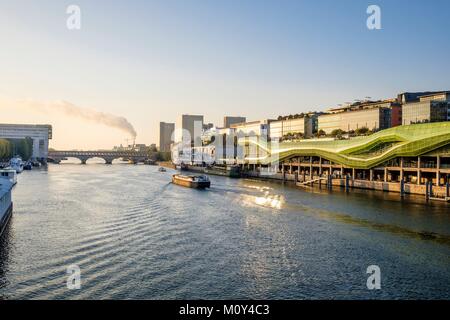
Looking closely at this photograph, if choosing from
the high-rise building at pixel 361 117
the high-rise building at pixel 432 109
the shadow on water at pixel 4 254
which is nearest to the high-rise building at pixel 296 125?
the high-rise building at pixel 361 117

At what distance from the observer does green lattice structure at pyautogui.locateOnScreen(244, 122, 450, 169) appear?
171 ft

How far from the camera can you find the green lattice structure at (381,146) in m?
52.0

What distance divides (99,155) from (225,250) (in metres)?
148

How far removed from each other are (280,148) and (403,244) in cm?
6365

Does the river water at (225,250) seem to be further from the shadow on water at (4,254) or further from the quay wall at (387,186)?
the quay wall at (387,186)

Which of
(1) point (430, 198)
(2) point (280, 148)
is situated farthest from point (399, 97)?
(1) point (430, 198)

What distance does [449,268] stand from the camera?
68.2ft

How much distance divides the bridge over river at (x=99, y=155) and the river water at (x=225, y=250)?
12926cm

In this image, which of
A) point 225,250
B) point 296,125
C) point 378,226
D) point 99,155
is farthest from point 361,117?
point 99,155

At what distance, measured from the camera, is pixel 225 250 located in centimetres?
2384

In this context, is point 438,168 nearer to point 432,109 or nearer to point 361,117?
point 432,109

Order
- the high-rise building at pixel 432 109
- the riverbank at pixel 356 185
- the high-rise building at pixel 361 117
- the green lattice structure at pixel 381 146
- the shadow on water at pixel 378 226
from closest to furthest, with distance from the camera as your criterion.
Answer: the shadow on water at pixel 378 226
the riverbank at pixel 356 185
the green lattice structure at pixel 381 146
the high-rise building at pixel 432 109
the high-rise building at pixel 361 117

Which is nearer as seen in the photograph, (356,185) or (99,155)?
(356,185)
